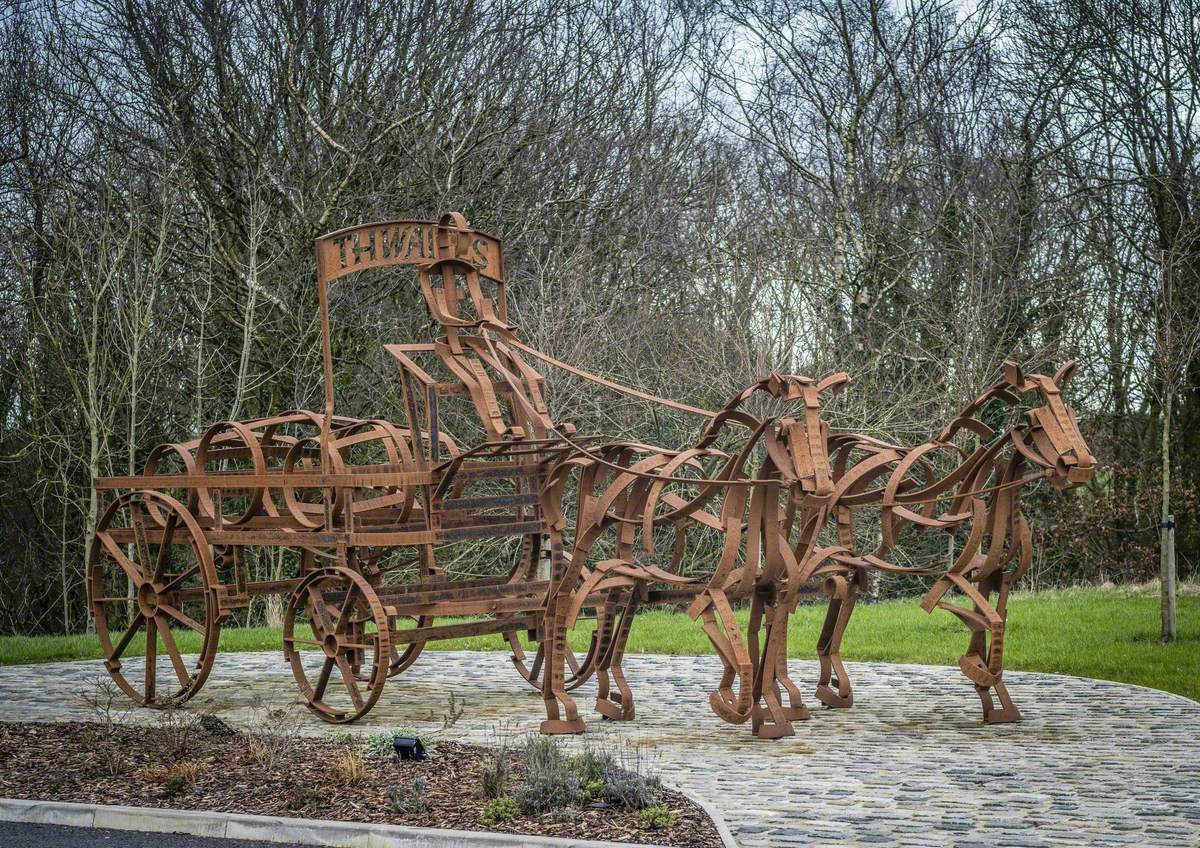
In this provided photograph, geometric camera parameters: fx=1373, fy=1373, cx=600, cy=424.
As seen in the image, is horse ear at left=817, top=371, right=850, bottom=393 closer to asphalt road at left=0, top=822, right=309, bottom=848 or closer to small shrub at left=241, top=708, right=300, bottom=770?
small shrub at left=241, top=708, right=300, bottom=770

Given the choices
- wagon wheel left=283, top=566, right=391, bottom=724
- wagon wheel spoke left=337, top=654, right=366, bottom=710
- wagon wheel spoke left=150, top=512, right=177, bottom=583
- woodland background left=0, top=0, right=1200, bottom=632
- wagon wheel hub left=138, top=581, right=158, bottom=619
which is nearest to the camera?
wagon wheel left=283, top=566, right=391, bottom=724

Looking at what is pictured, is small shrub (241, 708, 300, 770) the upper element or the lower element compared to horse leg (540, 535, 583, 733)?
lower

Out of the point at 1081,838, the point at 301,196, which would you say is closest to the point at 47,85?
the point at 301,196

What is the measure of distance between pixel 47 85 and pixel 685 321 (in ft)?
29.0

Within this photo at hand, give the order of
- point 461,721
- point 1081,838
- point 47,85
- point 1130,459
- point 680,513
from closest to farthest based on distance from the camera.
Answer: point 1081,838 → point 680,513 → point 461,721 → point 47,85 → point 1130,459

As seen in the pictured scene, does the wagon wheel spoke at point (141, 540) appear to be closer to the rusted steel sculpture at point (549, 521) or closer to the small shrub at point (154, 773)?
the rusted steel sculpture at point (549, 521)

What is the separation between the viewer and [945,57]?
2089cm

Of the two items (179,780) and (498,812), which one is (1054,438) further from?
(179,780)

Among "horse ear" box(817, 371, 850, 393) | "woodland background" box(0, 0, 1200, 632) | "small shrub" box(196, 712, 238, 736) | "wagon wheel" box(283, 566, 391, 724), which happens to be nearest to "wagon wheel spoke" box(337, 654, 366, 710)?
"wagon wheel" box(283, 566, 391, 724)

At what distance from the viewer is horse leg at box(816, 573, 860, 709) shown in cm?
840

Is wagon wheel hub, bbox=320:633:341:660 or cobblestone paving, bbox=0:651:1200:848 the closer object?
cobblestone paving, bbox=0:651:1200:848

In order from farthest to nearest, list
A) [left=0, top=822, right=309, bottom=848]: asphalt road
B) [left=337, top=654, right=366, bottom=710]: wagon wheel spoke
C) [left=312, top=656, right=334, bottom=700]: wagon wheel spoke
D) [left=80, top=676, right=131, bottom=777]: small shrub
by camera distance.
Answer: [left=312, top=656, right=334, bottom=700]: wagon wheel spoke < [left=337, top=654, right=366, bottom=710]: wagon wheel spoke < [left=80, top=676, right=131, bottom=777]: small shrub < [left=0, top=822, right=309, bottom=848]: asphalt road

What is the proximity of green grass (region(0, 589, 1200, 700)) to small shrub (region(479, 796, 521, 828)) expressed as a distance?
5.61 metres

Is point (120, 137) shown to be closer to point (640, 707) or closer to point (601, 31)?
point (601, 31)
